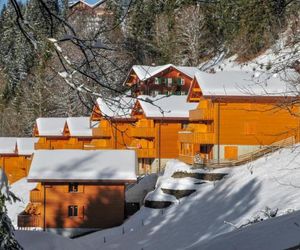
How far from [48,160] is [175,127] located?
928 centimetres

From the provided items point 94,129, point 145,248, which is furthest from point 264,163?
point 94,129

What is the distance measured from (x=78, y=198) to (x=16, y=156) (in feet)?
84.0

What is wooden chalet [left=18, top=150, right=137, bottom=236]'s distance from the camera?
28453 millimetres

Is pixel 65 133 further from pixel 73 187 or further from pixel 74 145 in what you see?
pixel 73 187

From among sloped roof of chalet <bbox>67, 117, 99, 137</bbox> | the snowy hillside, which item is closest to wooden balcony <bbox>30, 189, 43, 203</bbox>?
the snowy hillside

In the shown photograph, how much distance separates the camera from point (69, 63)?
159 inches

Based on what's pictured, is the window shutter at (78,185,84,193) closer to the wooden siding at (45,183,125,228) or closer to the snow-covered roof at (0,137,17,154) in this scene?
the wooden siding at (45,183,125,228)

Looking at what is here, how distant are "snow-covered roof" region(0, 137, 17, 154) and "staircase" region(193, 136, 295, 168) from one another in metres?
26.4

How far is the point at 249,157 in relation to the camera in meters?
28.7

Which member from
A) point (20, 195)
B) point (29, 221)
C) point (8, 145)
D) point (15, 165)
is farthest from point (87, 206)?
point (8, 145)

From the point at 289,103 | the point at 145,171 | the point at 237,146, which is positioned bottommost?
the point at 145,171

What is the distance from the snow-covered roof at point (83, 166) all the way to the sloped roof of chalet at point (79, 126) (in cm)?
1414

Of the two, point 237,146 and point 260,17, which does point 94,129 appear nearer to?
point 237,146

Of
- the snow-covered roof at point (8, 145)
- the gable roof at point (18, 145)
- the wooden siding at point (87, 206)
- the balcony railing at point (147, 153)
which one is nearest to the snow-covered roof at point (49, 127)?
the gable roof at point (18, 145)
